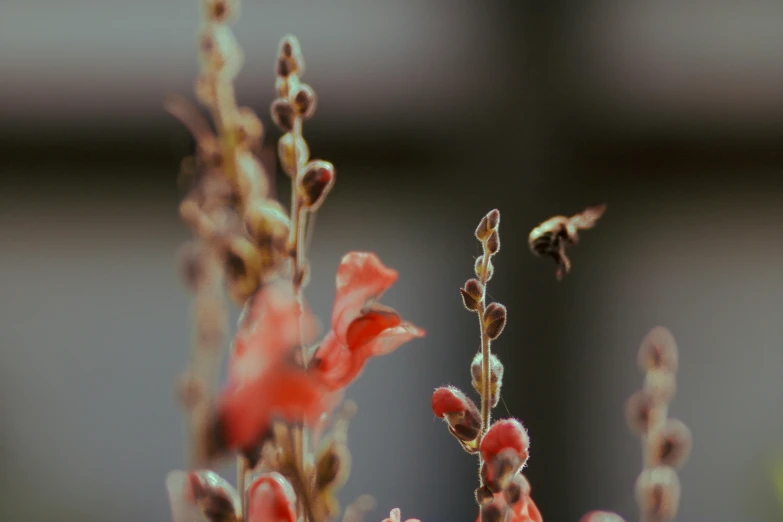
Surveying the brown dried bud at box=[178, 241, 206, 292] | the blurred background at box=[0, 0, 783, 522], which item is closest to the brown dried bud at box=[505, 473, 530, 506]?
the brown dried bud at box=[178, 241, 206, 292]

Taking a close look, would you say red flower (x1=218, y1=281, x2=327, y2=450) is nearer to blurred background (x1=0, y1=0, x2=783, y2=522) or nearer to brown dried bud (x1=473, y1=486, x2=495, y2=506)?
brown dried bud (x1=473, y1=486, x2=495, y2=506)

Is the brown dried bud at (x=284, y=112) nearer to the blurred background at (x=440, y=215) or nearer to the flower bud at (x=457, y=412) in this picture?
the flower bud at (x=457, y=412)

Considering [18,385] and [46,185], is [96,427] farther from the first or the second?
[46,185]

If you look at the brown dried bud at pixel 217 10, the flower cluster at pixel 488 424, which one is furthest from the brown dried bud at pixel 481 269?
the brown dried bud at pixel 217 10

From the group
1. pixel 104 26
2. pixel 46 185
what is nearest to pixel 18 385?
pixel 46 185

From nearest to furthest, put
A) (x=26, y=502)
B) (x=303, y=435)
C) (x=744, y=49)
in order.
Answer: (x=303, y=435)
(x=26, y=502)
(x=744, y=49)

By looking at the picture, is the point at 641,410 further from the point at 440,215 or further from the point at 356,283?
the point at 440,215
